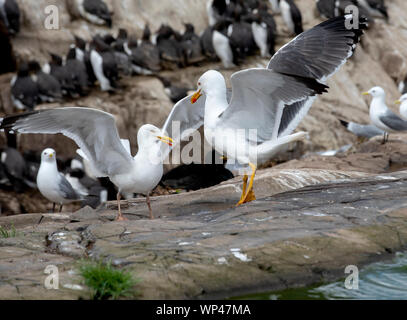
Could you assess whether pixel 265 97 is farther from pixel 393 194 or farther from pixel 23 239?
pixel 23 239

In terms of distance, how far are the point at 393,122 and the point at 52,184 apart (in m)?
5.77

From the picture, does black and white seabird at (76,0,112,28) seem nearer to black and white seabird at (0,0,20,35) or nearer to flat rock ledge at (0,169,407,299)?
black and white seabird at (0,0,20,35)

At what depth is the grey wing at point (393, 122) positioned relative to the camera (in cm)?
1125

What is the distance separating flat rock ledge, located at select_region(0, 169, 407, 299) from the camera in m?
4.28

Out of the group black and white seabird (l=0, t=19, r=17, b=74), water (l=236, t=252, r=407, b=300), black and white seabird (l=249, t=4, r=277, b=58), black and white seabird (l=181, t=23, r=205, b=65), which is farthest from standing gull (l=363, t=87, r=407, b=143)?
black and white seabird (l=0, t=19, r=17, b=74)

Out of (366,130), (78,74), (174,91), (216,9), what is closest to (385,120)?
(366,130)

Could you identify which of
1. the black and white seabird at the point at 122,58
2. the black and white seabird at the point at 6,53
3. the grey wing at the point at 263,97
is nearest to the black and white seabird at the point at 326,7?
the black and white seabird at the point at 122,58

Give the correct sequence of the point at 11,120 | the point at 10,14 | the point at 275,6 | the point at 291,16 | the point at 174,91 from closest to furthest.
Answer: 1. the point at 11,120
2. the point at 174,91
3. the point at 10,14
4. the point at 291,16
5. the point at 275,6

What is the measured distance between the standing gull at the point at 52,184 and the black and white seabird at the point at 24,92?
16.7ft

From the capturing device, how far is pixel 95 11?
16328 millimetres

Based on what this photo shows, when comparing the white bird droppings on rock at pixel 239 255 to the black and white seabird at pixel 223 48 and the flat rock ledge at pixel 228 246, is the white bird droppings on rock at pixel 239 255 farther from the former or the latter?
the black and white seabird at pixel 223 48

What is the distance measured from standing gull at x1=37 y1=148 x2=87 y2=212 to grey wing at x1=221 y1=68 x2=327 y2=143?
12.3 ft

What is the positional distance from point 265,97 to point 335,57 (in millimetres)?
824

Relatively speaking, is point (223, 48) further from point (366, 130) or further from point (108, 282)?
point (108, 282)
